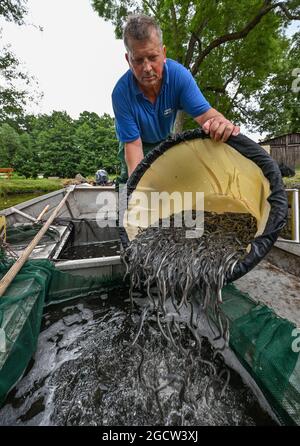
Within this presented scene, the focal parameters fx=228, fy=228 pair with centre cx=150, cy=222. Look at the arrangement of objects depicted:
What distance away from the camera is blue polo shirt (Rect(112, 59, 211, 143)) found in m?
1.68

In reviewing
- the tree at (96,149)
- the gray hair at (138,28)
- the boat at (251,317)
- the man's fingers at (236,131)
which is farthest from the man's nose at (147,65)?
the tree at (96,149)

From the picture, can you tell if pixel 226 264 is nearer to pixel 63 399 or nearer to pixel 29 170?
pixel 63 399

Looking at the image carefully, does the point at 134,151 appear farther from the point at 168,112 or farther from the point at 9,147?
the point at 9,147

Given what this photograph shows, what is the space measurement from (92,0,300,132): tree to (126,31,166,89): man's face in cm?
707

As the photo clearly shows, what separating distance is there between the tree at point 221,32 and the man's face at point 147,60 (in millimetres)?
7072

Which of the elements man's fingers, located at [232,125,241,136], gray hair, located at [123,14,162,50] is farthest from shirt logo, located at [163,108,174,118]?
man's fingers, located at [232,125,241,136]

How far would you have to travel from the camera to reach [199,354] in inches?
54.6

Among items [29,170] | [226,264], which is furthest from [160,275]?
Result: [29,170]

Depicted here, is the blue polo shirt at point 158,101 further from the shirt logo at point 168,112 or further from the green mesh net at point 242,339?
the green mesh net at point 242,339

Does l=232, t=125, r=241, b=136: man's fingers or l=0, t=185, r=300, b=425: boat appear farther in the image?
l=232, t=125, r=241, b=136: man's fingers

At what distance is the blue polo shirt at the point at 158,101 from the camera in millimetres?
1681

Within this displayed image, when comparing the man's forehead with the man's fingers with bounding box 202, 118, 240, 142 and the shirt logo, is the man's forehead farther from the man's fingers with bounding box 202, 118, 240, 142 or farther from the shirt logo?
the man's fingers with bounding box 202, 118, 240, 142
